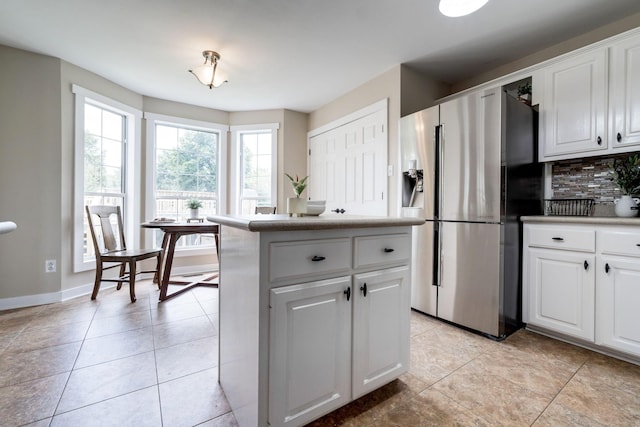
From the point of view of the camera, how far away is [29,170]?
274 centimetres

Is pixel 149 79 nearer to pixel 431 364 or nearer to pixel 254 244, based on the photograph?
pixel 254 244

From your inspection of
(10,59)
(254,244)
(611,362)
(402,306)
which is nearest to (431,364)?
(402,306)

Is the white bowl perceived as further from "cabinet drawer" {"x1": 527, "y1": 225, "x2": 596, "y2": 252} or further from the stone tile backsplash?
the stone tile backsplash

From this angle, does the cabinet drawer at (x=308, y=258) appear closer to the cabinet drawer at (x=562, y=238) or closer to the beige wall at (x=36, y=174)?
the cabinet drawer at (x=562, y=238)

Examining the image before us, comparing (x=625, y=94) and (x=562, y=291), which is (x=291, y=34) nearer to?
(x=625, y=94)

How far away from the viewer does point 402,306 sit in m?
1.46

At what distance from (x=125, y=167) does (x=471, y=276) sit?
4295mm

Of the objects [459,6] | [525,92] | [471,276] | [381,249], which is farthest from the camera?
[525,92]

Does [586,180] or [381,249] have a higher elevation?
[586,180]

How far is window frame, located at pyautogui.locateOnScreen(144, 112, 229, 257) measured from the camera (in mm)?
3887

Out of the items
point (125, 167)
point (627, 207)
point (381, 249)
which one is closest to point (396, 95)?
point (627, 207)

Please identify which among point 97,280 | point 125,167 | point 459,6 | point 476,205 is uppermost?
point 459,6

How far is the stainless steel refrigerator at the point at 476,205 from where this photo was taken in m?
2.07

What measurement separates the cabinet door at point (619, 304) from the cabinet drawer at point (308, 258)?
187cm
